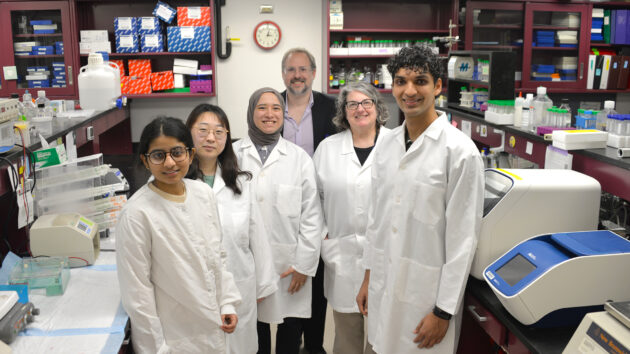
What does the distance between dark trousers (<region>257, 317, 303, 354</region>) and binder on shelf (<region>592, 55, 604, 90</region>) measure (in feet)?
16.8

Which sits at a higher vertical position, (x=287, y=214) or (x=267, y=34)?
(x=267, y=34)

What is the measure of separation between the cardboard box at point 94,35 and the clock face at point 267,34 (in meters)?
1.47

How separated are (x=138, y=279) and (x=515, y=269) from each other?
1.05 metres

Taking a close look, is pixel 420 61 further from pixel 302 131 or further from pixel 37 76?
pixel 37 76

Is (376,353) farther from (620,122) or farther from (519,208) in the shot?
(620,122)

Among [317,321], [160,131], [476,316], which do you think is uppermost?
[160,131]

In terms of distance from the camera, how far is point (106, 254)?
220 cm

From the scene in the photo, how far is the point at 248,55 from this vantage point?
5.62 meters

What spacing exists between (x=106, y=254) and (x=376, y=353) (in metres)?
1.18

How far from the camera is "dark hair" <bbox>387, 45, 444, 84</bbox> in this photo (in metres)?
1.52

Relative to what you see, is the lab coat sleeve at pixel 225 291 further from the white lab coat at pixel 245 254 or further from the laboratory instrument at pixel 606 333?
the laboratory instrument at pixel 606 333

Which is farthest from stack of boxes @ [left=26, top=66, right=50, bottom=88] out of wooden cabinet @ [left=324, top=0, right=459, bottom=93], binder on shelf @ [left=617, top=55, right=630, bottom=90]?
binder on shelf @ [left=617, top=55, right=630, bottom=90]

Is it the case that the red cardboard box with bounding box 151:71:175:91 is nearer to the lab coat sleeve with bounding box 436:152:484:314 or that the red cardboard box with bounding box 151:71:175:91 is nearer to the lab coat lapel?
the lab coat lapel

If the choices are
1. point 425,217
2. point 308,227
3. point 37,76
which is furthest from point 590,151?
point 37,76
